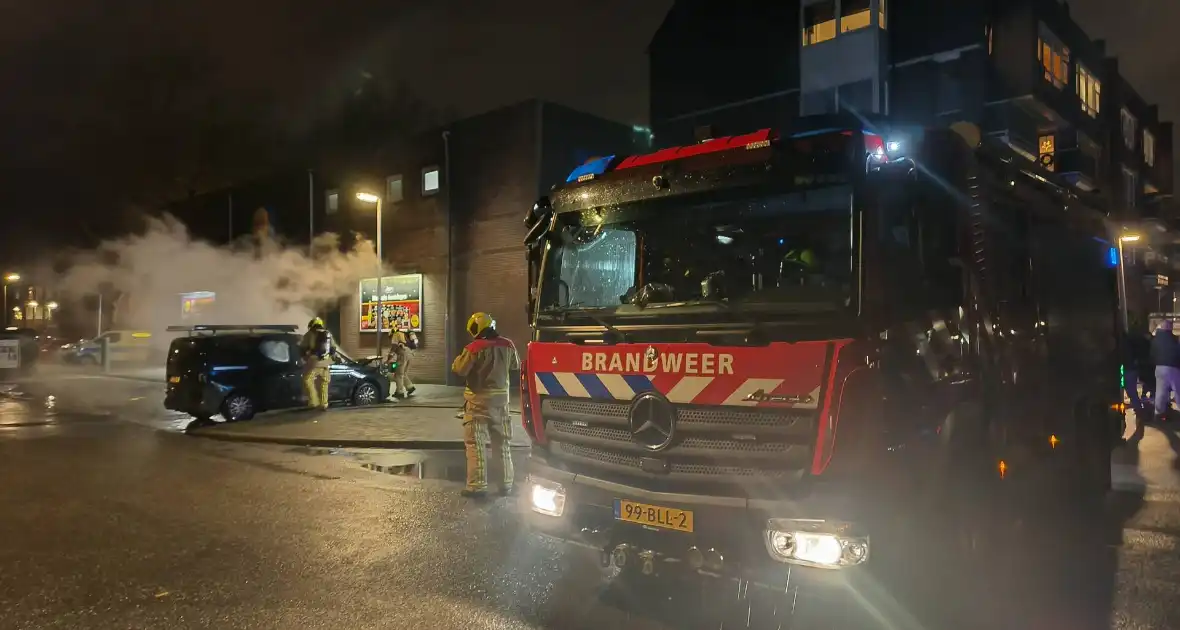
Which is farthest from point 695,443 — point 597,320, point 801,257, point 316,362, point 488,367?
point 316,362

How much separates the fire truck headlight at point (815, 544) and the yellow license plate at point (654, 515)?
1.48ft

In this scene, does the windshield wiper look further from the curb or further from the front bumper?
the curb

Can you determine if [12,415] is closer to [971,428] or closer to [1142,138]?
[971,428]

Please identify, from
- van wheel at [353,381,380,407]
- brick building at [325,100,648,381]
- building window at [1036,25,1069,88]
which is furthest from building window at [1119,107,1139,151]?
van wheel at [353,381,380,407]

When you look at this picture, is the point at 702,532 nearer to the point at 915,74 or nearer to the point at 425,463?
the point at 425,463

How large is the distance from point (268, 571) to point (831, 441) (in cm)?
395

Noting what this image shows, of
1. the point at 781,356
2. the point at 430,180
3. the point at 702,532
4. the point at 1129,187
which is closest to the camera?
the point at 781,356

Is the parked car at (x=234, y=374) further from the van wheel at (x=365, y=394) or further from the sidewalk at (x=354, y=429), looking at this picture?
the van wheel at (x=365, y=394)

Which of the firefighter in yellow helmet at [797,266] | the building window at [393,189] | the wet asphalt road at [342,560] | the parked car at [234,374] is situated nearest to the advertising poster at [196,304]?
the building window at [393,189]

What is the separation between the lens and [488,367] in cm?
738

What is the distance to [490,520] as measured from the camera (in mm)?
6863

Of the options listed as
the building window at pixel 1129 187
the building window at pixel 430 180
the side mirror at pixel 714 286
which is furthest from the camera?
the building window at pixel 1129 187

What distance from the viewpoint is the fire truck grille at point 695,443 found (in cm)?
378

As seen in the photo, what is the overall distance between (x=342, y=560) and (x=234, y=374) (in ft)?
31.2
